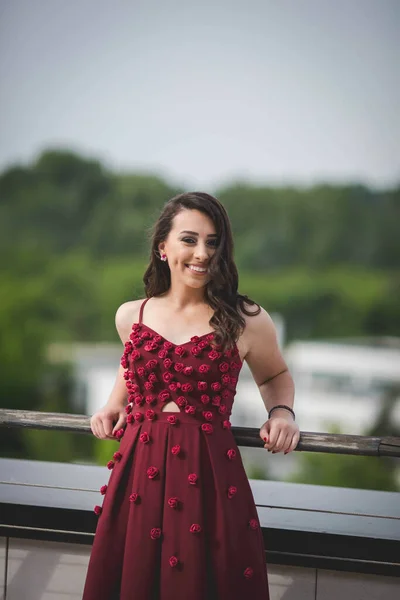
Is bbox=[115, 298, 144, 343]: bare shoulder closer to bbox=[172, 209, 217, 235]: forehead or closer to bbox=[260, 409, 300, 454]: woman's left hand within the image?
bbox=[172, 209, 217, 235]: forehead

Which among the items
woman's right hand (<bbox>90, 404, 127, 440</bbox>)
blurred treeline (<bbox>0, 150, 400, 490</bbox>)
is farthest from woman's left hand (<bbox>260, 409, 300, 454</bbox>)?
blurred treeline (<bbox>0, 150, 400, 490</bbox>)

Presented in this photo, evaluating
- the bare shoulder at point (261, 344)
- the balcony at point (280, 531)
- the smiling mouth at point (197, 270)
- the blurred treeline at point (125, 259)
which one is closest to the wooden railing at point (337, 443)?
the balcony at point (280, 531)

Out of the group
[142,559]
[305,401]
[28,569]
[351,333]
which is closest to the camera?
[142,559]

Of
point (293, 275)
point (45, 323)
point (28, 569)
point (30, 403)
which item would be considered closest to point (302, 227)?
point (293, 275)

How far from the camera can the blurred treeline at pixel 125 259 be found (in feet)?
102

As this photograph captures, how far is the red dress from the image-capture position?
4.76ft

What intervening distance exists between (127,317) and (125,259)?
31.6 m

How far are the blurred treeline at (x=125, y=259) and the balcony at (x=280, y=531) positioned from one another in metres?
27.8

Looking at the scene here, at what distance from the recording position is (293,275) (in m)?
31.5

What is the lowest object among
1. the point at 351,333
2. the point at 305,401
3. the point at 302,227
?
the point at 305,401

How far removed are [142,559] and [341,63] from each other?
1520 inches

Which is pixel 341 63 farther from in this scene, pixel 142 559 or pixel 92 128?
pixel 142 559

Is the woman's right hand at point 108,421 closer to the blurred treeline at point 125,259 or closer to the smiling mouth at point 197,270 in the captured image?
the smiling mouth at point 197,270

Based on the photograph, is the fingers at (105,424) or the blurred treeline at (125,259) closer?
the fingers at (105,424)
